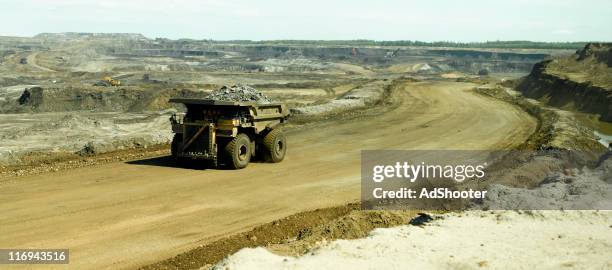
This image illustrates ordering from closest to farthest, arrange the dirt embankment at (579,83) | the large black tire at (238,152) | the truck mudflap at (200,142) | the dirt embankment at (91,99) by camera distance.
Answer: the truck mudflap at (200,142) → the large black tire at (238,152) → the dirt embankment at (579,83) → the dirt embankment at (91,99)

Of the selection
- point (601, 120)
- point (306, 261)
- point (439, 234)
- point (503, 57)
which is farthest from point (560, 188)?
point (503, 57)

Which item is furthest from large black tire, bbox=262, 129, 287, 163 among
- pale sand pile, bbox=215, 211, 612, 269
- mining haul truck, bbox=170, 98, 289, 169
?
pale sand pile, bbox=215, 211, 612, 269

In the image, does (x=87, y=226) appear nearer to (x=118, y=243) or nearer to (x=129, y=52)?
(x=118, y=243)

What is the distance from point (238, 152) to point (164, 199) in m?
3.58

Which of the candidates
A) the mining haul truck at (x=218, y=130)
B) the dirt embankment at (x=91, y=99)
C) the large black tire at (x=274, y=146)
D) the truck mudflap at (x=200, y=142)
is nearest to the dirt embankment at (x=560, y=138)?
the large black tire at (x=274, y=146)

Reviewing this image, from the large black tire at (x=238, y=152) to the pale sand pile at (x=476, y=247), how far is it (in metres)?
6.81

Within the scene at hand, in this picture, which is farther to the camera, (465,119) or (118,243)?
(465,119)

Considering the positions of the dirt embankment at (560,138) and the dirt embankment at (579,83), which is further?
the dirt embankment at (579,83)

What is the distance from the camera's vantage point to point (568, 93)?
45.2 metres

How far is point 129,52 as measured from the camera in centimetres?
16912

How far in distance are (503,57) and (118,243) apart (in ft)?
436

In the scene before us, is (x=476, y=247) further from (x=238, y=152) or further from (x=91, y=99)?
(x=91, y=99)

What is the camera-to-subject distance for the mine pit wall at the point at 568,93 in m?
37.9

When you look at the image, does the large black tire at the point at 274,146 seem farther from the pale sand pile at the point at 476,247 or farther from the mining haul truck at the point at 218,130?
the pale sand pile at the point at 476,247
